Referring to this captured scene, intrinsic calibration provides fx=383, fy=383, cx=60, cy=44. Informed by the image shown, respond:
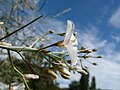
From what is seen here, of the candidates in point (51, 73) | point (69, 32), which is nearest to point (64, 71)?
point (51, 73)

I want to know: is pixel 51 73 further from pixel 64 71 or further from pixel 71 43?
pixel 71 43

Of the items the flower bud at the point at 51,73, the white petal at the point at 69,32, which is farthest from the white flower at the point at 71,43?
the flower bud at the point at 51,73

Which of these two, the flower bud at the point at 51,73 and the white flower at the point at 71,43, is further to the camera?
the flower bud at the point at 51,73

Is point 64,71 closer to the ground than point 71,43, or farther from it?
closer to the ground

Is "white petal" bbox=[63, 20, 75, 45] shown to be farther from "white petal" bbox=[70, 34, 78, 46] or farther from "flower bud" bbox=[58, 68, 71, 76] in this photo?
"flower bud" bbox=[58, 68, 71, 76]

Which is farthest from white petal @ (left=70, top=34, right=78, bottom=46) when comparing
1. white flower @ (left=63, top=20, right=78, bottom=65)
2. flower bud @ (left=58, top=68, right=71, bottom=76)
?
flower bud @ (left=58, top=68, right=71, bottom=76)

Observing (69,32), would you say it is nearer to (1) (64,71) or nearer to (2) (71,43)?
(2) (71,43)

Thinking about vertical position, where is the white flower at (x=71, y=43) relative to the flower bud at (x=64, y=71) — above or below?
above

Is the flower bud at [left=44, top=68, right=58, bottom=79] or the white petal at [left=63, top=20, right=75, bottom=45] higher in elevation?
the white petal at [left=63, top=20, right=75, bottom=45]

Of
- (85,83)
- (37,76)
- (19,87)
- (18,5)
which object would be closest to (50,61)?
(37,76)

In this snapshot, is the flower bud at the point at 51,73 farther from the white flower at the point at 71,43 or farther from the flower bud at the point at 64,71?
the white flower at the point at 71,43

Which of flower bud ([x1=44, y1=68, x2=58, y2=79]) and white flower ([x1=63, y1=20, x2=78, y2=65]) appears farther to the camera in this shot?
flower bud ([x1=44, y1=68, x2=58, y2=79])
